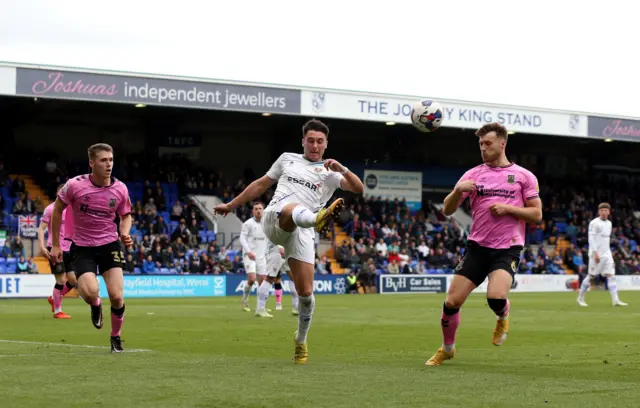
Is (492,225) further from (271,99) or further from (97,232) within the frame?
(271,99)

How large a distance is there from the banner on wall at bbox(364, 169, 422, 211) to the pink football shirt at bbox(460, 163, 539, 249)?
40997mm

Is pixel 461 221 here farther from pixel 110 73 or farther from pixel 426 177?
pixel 110 73

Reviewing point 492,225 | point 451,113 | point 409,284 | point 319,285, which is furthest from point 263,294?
point 451,113

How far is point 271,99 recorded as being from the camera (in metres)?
41.6

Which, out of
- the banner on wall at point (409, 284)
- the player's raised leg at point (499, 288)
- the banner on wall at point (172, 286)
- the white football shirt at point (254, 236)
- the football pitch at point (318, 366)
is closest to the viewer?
the football pitch at point (318, 366)

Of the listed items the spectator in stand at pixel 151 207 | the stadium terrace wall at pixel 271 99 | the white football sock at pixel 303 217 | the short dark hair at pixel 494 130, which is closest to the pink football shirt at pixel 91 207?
the white football sock at pixel 303 217

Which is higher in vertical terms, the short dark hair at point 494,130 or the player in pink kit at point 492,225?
the short dark hair at point 494,130

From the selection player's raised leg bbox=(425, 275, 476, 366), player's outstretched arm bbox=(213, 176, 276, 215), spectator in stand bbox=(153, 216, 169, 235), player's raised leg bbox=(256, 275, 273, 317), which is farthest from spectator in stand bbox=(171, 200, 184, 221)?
player's raised leg bbox=(425, 275, 476, 366)

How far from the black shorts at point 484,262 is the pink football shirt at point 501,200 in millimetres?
54

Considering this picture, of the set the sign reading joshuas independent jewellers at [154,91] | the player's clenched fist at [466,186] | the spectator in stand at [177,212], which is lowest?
the player's clenched fist at [466,186]

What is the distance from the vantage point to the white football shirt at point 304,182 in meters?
10.6

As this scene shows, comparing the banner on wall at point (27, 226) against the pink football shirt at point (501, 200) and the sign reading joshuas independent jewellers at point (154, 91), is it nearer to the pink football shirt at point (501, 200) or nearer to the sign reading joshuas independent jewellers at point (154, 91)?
the sign reading joshuas independent jewellers at point (154, 91)

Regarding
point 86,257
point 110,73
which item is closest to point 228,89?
point 110,73

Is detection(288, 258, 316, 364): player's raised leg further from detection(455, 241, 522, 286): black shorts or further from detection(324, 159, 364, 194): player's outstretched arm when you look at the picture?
detection(455, 241, 522, 286): black shorts
